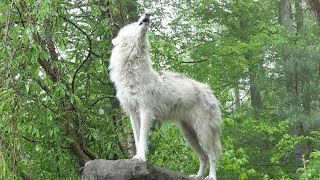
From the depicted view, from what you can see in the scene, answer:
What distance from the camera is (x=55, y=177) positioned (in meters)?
7.22

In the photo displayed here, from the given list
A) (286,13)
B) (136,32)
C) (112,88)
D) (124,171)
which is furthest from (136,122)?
(286,13)

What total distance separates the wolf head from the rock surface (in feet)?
3.68

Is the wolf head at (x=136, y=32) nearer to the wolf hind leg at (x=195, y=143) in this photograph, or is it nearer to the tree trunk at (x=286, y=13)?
the wolf hind leg at (x=195, y=143)

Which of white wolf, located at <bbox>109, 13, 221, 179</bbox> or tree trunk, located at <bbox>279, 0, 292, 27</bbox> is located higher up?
tree trunk, located at <bbox>279, 0, 292, 27</bbox>

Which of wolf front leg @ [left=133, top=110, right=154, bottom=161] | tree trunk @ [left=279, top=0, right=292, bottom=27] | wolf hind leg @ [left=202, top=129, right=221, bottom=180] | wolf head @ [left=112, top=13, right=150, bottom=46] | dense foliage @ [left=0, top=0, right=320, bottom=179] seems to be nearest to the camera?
wolf front leg @ [left=133, top=110, right=154, bottom=161]

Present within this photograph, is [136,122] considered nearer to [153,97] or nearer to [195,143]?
[153,97]

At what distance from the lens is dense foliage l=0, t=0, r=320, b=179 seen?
505cm

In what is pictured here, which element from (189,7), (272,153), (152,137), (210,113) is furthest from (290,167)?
(210,113)

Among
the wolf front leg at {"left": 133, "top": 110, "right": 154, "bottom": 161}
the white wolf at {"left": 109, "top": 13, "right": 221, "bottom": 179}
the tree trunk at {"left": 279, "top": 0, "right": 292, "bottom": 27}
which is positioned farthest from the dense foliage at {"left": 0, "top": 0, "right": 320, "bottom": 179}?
the wolf front leg at {"left": 133, "top": 110, "right": 154, "bottom": 161}

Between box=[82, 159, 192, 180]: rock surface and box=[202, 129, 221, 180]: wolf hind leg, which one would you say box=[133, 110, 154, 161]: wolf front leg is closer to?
box=[82, 159, 192, 180]: rock surface

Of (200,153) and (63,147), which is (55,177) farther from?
(200,153)

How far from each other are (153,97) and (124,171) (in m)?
0.74

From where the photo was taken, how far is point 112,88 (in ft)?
27.3

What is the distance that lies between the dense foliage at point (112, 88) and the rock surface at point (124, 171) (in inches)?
23.3
